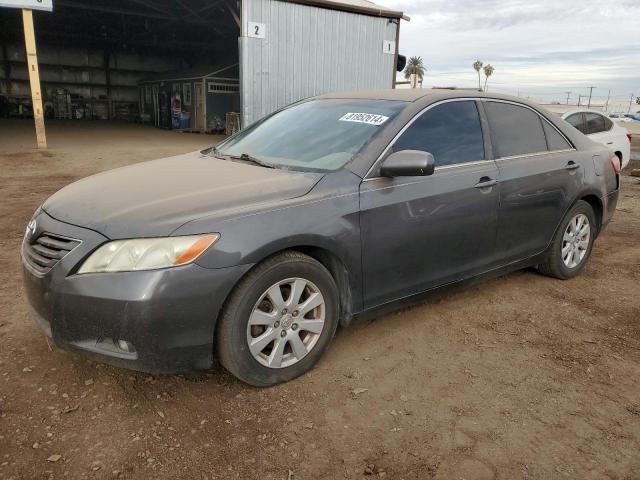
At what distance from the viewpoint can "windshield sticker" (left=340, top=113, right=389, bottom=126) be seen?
3.30 metres

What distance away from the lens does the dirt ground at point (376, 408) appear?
7.35 feet

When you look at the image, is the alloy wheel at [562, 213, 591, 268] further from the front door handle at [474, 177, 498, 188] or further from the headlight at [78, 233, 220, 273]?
the headlight at [78, 233, 220, 273]

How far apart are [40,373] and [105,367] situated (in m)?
0.34

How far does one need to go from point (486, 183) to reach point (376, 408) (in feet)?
5.90

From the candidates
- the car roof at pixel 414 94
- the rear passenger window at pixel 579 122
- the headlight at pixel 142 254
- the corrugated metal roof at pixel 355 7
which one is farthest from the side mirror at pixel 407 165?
the corrugated metal roof at pixel 355 7

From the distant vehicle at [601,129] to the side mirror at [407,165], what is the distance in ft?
24.4

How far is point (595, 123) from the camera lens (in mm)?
9578

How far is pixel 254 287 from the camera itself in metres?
2.57

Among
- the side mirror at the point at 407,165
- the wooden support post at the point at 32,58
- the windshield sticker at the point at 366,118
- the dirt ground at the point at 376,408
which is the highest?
the wooden support post at the point at 32,58

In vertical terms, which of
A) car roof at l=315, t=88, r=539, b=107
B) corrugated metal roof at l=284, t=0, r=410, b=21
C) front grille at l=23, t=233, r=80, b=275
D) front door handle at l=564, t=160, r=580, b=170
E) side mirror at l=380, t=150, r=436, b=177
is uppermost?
corrugated metal roof at l=284, t=0, r=410, b=21

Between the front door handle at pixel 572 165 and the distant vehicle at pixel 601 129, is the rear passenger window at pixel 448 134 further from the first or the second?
the distant vehicle at pixel 601 129

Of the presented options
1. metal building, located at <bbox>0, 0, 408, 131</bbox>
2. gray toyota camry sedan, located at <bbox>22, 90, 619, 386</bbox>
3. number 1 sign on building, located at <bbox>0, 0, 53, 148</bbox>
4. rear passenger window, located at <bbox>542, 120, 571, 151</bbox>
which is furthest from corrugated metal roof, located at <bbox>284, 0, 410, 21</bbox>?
gray toyota camry sedan, located at <bbox>22, 90, 619, 386</bbox>

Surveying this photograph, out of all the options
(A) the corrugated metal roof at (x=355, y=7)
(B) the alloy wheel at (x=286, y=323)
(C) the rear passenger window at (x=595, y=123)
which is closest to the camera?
(B) the alloy wheel at (x=286, y=323)

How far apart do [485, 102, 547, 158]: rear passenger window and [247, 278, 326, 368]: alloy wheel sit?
1915mm
